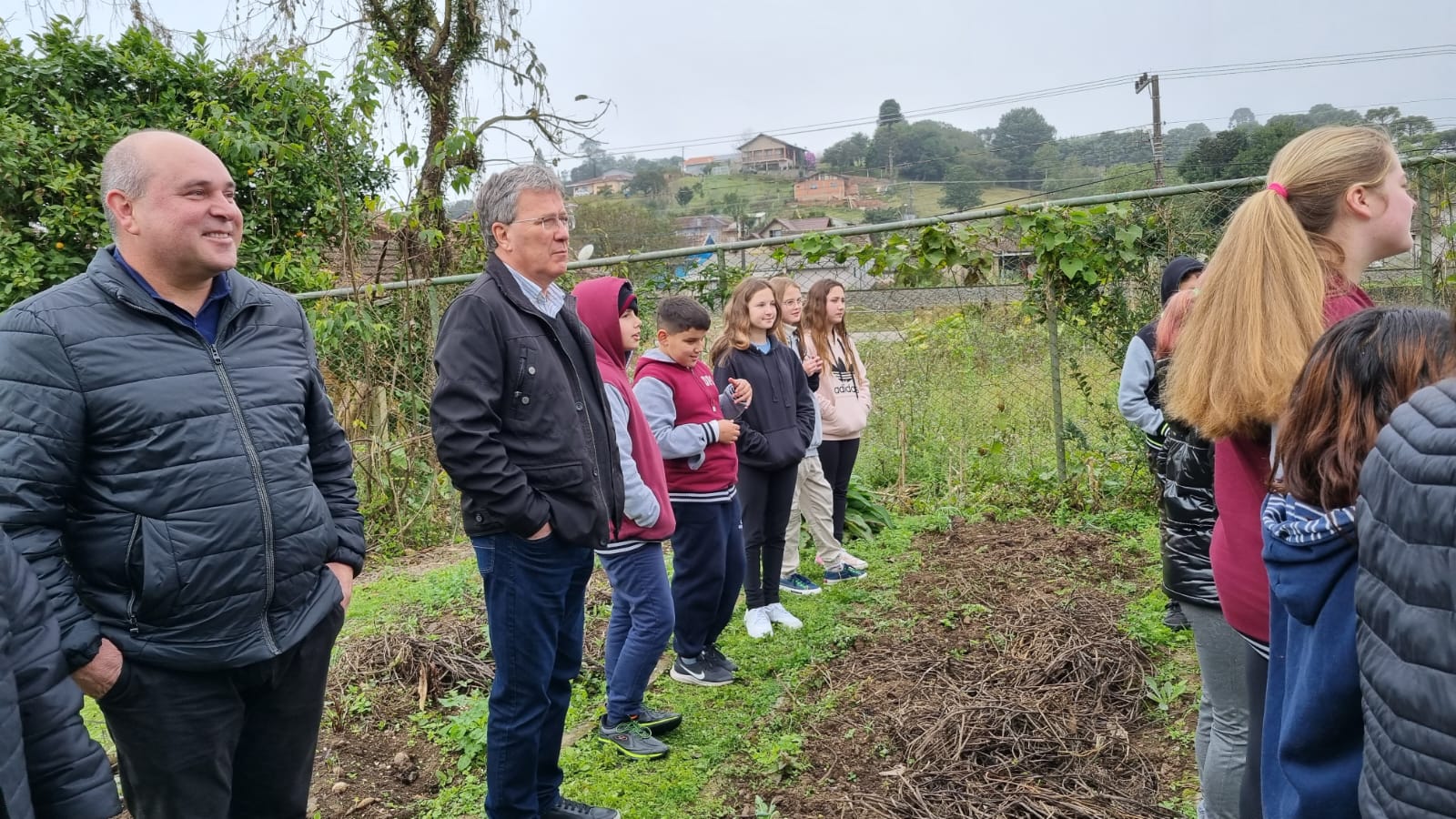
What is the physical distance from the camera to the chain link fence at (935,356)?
6.79m

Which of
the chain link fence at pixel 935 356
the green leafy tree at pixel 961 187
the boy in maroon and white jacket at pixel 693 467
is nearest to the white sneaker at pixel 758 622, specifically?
the boy in maroon and white jacket at pixel 693 467

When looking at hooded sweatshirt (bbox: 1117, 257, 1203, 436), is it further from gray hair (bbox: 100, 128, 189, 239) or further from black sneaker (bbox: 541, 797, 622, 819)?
gray hair (bbox: 100, 128, 189, 239)

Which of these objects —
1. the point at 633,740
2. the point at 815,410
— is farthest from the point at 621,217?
the point at 633,740

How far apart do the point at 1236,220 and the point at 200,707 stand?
266 cm

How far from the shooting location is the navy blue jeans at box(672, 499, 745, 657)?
13.9ft

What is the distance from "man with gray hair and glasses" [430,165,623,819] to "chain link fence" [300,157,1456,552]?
13.4 feet

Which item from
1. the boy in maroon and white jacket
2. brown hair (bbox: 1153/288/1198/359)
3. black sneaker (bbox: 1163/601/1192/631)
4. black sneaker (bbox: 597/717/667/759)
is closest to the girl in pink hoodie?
the boy in maroon and white jacket

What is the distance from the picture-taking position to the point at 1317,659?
152 centimetres

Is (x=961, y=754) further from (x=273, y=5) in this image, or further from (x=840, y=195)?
(x=840, y=195)

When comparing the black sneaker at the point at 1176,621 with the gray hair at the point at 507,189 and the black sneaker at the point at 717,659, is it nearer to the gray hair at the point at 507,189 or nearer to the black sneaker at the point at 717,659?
the black sneaker at the point at 717,659

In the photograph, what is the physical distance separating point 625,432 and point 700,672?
155 cm

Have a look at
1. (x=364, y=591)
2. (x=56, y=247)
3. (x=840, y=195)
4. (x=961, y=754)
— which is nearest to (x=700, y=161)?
(x=840, y=195)

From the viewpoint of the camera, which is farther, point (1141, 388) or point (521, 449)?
point (1141, 388)

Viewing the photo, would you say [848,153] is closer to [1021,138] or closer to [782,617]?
[1021,138]
